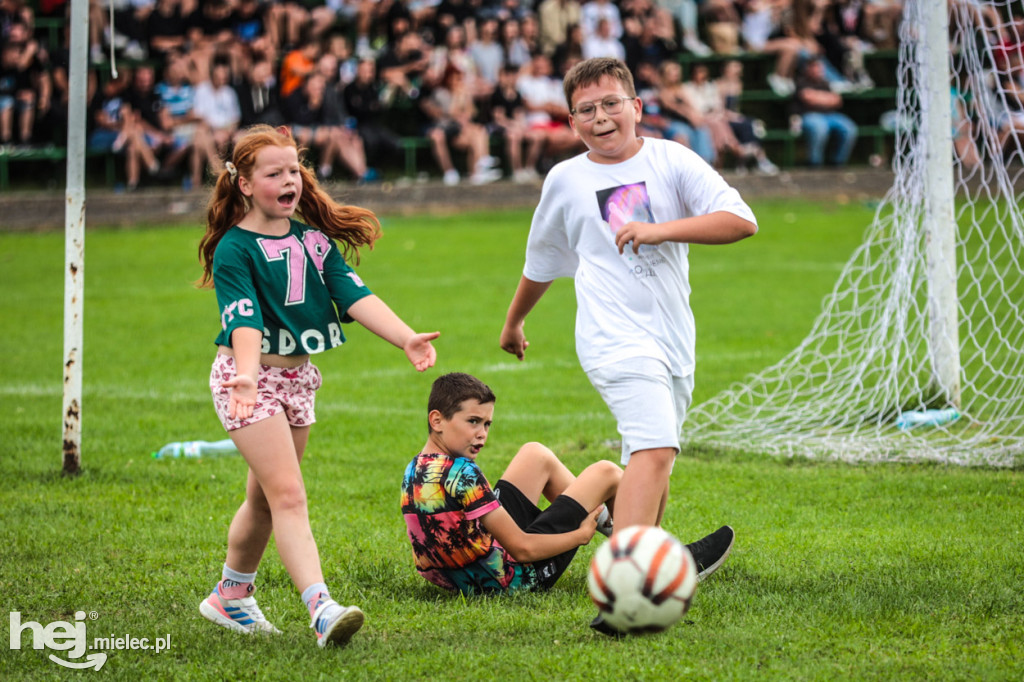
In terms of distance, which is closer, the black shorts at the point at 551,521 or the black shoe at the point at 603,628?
the black shoe at the point at 603,628

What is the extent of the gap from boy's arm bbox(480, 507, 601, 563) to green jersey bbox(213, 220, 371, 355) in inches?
35.4

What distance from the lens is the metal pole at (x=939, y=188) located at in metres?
7.84

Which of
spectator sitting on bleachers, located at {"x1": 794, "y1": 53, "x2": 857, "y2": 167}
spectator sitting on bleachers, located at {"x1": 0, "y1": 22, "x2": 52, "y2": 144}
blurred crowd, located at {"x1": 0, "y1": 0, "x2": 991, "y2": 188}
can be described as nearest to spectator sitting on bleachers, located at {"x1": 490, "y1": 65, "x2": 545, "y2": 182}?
blurred crowd, located at {"x1": 0, "y1": 0, "x2": 991, "y2": 188}

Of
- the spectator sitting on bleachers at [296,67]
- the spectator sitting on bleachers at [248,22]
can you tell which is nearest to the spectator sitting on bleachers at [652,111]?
the spectator sitting on bleachers at [296,67]

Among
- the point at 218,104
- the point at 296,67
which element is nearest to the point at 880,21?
the point at 296,67

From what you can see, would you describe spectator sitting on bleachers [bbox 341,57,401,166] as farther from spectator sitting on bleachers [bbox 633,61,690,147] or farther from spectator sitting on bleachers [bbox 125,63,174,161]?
spectator sitting on bleachers [bbox 633,61,690,147]

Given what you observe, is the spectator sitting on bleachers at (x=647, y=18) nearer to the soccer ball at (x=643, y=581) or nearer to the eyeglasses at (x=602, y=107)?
the eyeglasses at (x=602, y=107)

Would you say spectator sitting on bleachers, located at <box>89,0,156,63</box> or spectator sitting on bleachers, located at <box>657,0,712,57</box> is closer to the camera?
spectator sitting on bleachers, located at <box>89,0,156,63</box>

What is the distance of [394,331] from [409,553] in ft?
4.79

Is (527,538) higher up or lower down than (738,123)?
lower down

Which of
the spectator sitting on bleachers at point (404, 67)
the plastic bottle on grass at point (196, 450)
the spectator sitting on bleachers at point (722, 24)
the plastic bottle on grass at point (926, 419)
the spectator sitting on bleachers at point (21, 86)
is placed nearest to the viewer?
the plastic bottle on grass at point (196, 450)

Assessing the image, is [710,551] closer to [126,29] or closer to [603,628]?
[603,628]

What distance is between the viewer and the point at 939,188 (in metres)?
7.85

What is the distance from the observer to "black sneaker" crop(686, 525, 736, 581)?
4.80 metres
